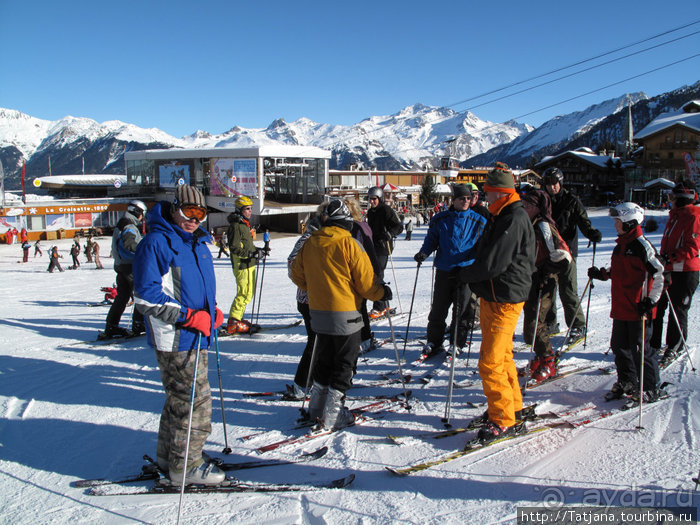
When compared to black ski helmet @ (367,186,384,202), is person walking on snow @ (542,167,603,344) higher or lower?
lower

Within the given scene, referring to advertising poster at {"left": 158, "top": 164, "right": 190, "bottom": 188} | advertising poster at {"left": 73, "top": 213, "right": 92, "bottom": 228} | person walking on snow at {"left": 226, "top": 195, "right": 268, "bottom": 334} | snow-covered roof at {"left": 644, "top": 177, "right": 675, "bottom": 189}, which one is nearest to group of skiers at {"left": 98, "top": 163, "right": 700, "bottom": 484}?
person walking on snow at {"left": 226, "top": 195, "right": 268, "bottom": 334}

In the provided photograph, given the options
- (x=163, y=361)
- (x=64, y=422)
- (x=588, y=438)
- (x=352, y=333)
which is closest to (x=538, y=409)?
(x=588, y=438)

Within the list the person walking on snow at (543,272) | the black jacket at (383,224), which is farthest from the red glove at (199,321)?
the black jacket at (383,224)

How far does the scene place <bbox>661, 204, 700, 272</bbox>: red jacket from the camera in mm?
4438

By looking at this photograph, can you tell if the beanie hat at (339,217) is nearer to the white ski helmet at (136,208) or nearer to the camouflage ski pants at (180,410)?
the camouflage ski pants at (180,410)

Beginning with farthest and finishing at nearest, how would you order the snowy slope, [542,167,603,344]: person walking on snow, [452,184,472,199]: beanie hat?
[542,167,603,344]: person walking on snow
[452,184,472,199]: beanie hat
the snowy slope

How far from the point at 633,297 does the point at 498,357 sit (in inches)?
53.5

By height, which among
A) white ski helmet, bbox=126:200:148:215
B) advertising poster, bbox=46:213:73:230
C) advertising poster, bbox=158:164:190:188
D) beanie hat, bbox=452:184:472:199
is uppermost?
advertising poster, bbox=158:164:190:188

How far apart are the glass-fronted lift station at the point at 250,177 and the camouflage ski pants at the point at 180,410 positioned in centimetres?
3271

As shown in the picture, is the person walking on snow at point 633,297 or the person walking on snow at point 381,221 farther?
the person walking on snow at point 381,221

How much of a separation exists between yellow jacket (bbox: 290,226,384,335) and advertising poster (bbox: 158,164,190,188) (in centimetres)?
3969

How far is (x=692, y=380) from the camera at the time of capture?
411 cm

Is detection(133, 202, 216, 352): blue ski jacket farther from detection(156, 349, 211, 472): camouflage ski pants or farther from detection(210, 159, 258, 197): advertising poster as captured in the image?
detection(210, 159, 258, 197): advertising poster

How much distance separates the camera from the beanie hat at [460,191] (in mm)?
4703
